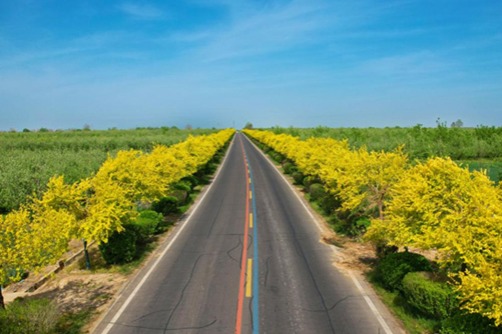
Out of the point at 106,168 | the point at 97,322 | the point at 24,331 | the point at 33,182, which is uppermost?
the point at 106,168

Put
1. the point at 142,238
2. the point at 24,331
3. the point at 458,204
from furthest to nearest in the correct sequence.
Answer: the point at 142,238
the point at 458,204
the point at 24,331

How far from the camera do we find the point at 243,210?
23953 millimetres

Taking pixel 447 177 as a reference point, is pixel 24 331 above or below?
below

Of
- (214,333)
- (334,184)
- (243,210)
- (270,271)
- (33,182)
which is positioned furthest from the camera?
(33,182)

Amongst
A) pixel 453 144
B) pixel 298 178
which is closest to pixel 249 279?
pixel 298 178

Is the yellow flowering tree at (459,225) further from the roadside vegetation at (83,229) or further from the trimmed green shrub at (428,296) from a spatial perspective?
the roadside vegetation at (83,229)

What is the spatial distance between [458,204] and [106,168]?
1528 centimetres

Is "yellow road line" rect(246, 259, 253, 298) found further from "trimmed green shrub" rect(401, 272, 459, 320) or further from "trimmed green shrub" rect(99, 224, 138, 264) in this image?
"trimmed green shrub" rect(99, 224, 138, 264)

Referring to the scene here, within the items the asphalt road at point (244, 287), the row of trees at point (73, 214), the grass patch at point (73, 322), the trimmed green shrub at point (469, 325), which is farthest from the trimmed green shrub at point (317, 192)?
the grass patch at point (73, 322)

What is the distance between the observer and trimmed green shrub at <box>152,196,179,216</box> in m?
22.6

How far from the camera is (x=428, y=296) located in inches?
382

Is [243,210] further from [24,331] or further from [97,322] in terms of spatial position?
[24,331]

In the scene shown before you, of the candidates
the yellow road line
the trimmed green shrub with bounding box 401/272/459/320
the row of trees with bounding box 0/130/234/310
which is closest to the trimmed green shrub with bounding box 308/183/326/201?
the row of trees with bounding box 0/130/234/310

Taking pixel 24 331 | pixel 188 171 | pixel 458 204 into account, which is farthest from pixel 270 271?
pixel 188 171
